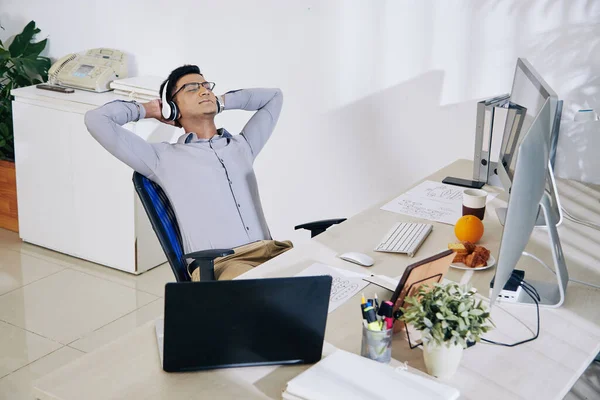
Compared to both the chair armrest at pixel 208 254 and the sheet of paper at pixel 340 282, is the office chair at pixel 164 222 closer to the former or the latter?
the chair armrest at pixel 208 254

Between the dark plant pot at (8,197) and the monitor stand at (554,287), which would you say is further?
the dark plant pot at (8,197)

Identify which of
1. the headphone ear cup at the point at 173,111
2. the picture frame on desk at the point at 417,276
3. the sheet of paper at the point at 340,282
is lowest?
the sheet of paper at the point at 340,282

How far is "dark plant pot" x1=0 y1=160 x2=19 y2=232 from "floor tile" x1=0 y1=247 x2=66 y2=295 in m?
0.31

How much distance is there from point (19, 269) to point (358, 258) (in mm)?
2464

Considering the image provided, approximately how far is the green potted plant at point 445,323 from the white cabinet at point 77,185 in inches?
98.3

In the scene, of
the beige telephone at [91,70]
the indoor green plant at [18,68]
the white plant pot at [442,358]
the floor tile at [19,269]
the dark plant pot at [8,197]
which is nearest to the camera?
the white plant pot at [442,358]

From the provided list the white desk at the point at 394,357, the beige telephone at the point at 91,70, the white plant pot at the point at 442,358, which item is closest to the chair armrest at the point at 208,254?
the white desk at the point at 394,357

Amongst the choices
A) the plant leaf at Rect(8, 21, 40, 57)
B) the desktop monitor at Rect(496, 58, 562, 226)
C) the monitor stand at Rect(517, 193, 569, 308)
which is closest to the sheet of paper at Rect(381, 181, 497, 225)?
the desktop monitor at Rect(496, 58, 562, 226)

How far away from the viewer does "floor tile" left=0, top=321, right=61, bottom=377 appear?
3078 millimetres

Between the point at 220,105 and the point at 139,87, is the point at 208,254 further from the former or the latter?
the point at 139,87

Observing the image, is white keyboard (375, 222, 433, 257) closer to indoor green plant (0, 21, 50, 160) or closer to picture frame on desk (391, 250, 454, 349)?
picture frame on desk (391, 250, 454, 349)

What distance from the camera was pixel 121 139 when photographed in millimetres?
2586

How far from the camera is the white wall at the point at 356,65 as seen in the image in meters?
3.10

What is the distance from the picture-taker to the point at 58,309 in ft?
11.7
